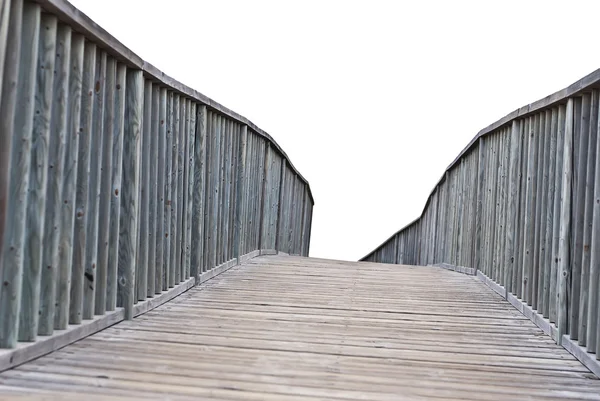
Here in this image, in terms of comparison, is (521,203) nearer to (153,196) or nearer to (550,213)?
(550,213)

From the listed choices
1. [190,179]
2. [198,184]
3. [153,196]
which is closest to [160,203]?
[153,196]

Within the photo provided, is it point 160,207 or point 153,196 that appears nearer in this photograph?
point 153,196

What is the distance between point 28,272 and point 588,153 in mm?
2936

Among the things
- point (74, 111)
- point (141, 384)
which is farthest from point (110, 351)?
point (74, 111)

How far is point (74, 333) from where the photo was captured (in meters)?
3.48

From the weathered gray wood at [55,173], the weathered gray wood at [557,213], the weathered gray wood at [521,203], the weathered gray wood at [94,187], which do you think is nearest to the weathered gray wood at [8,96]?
the weathered gray wood at [55,173]

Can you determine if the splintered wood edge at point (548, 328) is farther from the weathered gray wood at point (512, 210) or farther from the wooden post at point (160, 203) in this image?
the wooden post at point (160, 203)

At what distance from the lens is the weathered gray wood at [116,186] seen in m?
3.93

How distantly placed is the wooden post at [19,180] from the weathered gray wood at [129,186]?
1235mm

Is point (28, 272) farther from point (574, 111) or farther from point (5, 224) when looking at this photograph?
point (574, 111)

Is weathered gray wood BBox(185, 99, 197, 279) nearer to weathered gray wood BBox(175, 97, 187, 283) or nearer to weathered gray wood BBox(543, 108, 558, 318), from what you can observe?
weathered gray wood BBox(175, 97, 187, 283)

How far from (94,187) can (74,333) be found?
78 centimetres

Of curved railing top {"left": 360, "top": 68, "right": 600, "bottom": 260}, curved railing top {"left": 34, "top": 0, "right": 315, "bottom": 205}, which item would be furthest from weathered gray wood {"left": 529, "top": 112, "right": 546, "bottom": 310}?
curved railing top {"left": 34, "top": 0, "right": 315, "bottom": 205}

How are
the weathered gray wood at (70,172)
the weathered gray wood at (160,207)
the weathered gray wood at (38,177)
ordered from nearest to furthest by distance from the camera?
1. the weathered gray wood at (38,177)
2. the weathered gray wood at (70,172)
3. the weathered gray wood at (160,207)
